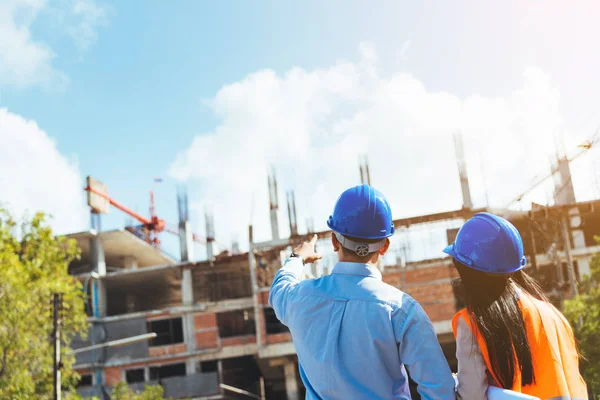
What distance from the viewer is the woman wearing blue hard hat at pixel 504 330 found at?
2166 millimetres

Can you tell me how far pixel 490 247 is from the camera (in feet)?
7.74

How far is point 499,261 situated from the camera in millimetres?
2346

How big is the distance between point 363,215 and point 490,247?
0.51m

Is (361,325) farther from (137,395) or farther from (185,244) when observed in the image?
(185,244)

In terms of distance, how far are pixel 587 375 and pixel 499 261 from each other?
1211cm

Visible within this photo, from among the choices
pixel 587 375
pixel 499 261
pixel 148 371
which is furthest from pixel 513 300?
pixel 148 371

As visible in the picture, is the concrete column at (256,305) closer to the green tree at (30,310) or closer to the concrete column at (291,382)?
the concrete column at (291,382)

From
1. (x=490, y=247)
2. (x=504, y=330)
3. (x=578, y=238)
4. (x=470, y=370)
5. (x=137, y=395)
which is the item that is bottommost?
(x=137, y=395)

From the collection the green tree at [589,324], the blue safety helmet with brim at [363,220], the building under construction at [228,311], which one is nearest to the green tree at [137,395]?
the building under construction at [228,311]

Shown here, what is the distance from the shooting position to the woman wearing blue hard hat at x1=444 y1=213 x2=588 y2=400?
2.17 metres

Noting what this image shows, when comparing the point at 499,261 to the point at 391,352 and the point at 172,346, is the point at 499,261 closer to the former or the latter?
the point at 391,352

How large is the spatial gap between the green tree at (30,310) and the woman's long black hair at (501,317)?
1596 centimetres

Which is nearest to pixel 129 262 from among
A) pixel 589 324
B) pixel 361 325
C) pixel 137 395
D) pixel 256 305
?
pixel 256 305

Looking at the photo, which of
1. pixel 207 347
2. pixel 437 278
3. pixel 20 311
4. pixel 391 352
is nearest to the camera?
pixel 391 352
